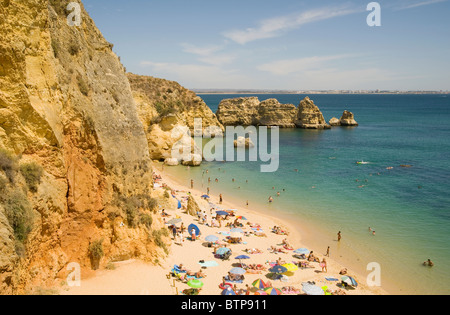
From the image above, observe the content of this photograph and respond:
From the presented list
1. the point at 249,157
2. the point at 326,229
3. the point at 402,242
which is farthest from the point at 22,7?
the point at 249,157

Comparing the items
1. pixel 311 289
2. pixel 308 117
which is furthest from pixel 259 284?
pixel 308 117

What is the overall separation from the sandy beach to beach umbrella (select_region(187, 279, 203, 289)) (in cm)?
25

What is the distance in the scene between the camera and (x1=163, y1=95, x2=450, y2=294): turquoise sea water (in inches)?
719

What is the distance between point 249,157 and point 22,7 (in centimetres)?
3813

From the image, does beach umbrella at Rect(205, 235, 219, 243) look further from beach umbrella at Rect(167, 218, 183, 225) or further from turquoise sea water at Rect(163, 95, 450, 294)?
turquoise sea water at Rect(163, 95, 450, 294)

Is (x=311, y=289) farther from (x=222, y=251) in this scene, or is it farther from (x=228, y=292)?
(x=222, y=251)

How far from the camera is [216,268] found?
51.1ft

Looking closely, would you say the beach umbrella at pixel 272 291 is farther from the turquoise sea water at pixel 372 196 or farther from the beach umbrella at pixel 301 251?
the turquoise sea water at pixel 372 196

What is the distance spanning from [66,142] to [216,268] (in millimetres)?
9323

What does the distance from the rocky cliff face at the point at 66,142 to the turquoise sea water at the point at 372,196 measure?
13.6 metres

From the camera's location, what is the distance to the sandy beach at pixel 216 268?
11031 mm

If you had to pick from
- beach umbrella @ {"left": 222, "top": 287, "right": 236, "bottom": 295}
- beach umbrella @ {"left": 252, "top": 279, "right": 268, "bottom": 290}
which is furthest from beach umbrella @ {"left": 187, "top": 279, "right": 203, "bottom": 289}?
beach umbrella @ {"left": 252, "top": 279, "right": 268, "bottom": 290}
